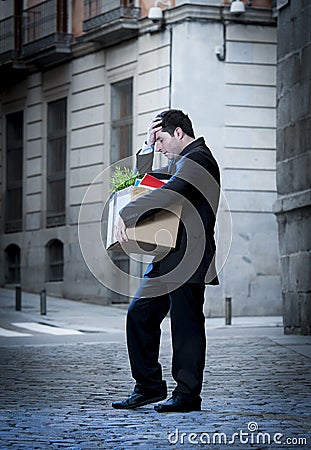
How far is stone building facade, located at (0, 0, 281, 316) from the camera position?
23469 millimetres

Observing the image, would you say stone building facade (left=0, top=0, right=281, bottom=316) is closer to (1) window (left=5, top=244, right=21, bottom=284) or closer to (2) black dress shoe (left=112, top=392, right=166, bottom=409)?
(1) window (left=5, top=244, right=21, bottom=284)

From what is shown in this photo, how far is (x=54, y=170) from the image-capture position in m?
27.8

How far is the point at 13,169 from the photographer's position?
29562 mm

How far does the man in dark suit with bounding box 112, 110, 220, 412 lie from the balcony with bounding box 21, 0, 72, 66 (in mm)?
19842

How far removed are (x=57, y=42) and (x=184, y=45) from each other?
4259mm

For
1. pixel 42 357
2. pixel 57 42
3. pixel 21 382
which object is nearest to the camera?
pixel 21 382

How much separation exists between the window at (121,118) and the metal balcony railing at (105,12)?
1410 millimetres

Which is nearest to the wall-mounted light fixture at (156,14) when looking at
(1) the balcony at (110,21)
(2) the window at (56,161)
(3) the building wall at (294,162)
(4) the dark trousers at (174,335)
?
(1) the balcony at (110,21)

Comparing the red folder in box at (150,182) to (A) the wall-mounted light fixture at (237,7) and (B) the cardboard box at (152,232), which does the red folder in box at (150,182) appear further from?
(A) the wall-mounted light fixture at (237,7)

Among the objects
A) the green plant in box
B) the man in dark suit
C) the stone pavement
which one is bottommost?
the stone pavement

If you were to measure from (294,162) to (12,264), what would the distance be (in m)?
15.3

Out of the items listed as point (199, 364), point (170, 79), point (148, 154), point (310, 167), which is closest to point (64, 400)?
point (199, 364)

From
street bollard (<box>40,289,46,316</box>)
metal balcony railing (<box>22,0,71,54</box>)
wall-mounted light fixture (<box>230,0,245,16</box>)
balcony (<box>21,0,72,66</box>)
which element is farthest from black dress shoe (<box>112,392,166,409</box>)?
metal balcony railing (<box>22,0,71,54</box>)

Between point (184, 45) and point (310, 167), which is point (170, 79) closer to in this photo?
point (184, 45)
